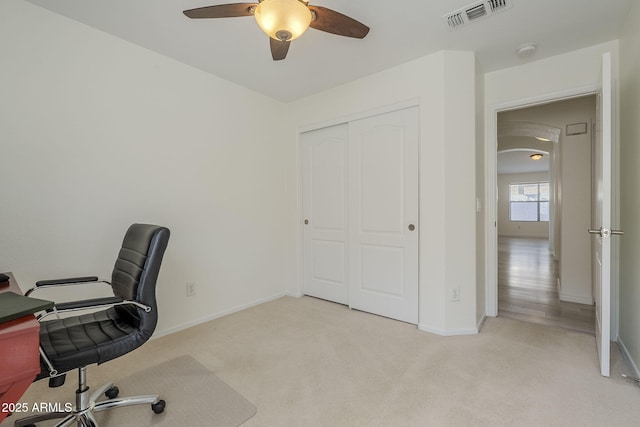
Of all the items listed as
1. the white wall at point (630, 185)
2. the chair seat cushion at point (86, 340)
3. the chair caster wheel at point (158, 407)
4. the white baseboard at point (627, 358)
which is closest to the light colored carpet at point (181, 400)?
the chair caster wheel at point (158, 407)

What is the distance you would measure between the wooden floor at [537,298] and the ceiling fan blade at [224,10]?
3.51 meters

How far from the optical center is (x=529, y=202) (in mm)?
10789

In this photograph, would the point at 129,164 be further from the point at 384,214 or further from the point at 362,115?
the point at 384,214

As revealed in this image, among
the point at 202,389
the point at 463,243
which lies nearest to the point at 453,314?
the point at 463,243

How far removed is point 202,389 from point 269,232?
6.58ft

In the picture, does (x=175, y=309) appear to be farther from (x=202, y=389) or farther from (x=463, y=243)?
(x=463, y=243)

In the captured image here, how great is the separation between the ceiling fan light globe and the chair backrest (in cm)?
124

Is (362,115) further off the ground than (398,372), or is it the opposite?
(362,115)

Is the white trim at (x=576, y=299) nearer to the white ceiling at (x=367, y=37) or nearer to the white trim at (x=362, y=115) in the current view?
the white ceiling at (x=367, y=37)

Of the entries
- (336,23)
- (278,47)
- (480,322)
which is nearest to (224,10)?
(278,47)

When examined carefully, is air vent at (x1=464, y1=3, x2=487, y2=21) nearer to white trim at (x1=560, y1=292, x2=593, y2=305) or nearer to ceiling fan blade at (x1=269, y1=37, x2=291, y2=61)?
ceiling fan blade at (x1=269, y1=37, x2=291, y2=61)

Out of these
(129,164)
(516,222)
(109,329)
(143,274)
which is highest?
(129,164)

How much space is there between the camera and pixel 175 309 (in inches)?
109

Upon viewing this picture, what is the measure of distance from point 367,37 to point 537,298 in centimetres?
358
